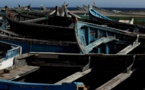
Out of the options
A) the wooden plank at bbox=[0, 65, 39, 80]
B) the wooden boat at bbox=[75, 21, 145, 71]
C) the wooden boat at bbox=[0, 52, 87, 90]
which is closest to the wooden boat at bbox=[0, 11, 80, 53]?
the wooden boat at bbox=[75, 21, 145, 71]

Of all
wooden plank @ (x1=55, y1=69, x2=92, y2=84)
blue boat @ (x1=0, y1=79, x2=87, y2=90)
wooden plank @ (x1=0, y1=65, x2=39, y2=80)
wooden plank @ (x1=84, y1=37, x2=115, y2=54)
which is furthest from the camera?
wooden plank @ (x1=84, y1=37, x2=115, y2=54)

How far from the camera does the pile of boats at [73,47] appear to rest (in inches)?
320

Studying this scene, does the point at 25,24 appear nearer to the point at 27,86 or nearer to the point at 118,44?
the point at 118,44

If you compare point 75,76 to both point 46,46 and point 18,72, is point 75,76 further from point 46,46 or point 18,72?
point 46,46

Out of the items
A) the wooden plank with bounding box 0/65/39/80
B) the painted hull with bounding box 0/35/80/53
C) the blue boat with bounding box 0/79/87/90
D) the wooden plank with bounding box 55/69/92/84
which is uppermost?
the blue boat with bounding box 0/79/87/90

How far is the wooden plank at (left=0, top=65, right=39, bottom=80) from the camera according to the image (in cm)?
774

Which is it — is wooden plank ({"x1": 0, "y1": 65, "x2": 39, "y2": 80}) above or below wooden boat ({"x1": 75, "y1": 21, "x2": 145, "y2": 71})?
above

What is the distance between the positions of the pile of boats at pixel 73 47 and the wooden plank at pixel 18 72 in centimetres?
23

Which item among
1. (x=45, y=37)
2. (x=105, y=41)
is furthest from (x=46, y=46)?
(x=105, y=41)

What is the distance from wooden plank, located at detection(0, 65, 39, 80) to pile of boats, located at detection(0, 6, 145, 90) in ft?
0.77

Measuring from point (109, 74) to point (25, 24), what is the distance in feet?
27.4

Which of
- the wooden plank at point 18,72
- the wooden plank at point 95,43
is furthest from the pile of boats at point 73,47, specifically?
the wooden plank at point 18,72

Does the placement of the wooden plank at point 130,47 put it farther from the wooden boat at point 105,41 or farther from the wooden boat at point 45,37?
the wooden boat at point 45,37

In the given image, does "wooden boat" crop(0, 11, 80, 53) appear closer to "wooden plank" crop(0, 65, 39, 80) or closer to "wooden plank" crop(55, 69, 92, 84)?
"wooden plank" crop(0, 65, 39, 80)
